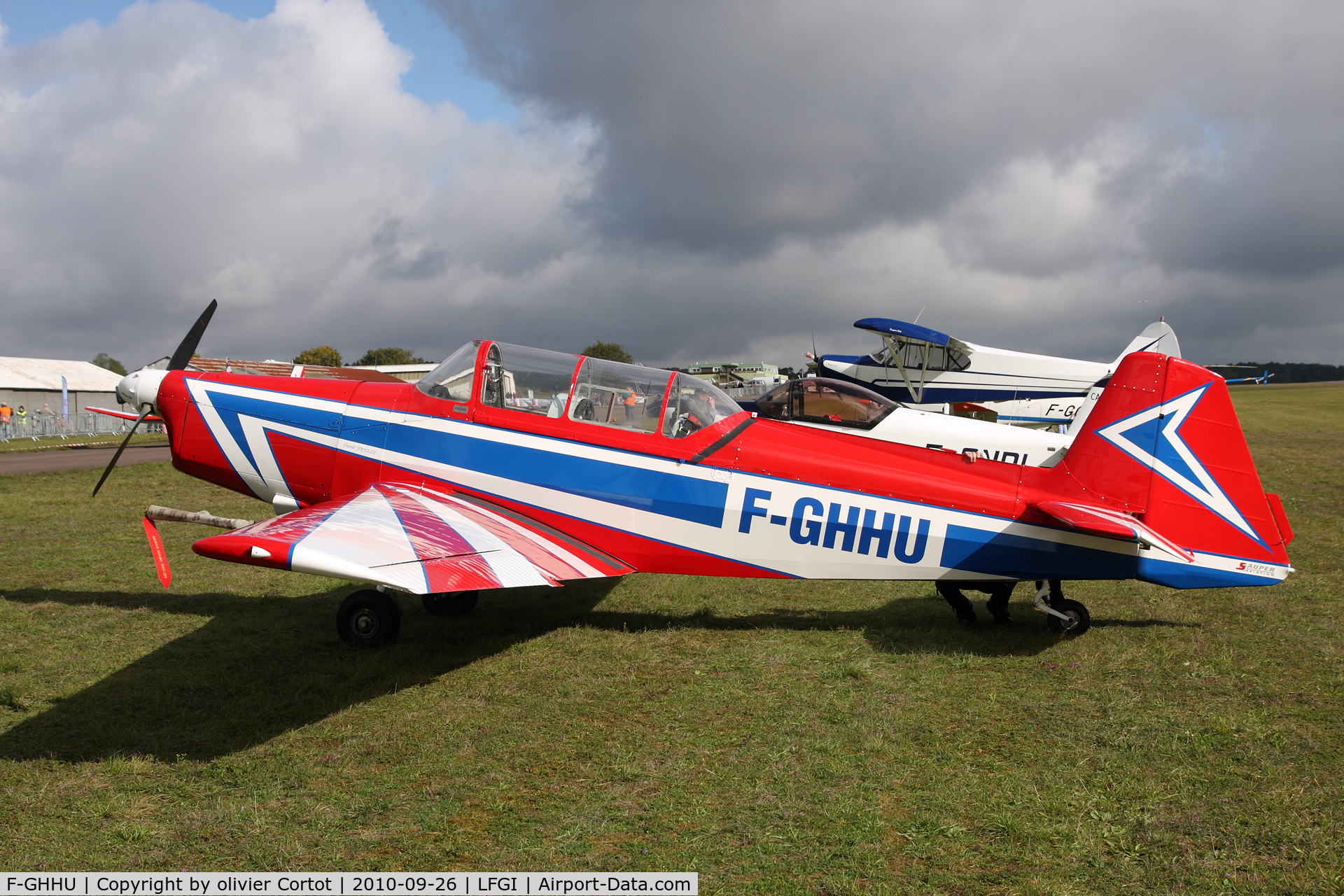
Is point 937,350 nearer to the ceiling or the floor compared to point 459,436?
nearer to the ceiling

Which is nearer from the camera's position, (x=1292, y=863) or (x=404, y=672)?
(x=1292, y=863)

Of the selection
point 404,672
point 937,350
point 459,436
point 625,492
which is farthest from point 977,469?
point 937,350

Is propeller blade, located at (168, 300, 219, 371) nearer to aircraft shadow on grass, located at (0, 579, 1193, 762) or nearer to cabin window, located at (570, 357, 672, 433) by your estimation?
aircraft shadow on grass, located at (0, 579, 1193, 762)

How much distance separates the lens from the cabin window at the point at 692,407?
575 centimetres

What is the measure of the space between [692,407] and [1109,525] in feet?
9.97

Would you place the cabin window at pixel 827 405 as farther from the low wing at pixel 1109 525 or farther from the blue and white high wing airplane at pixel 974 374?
the blue and white high wing airplane at pixel 974 374

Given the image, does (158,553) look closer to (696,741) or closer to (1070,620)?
(696,741)

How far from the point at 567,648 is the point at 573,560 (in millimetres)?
689

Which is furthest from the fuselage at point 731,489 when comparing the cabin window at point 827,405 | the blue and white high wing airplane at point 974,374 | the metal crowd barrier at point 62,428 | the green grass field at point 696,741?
the metal crowd barrier at point 62,428

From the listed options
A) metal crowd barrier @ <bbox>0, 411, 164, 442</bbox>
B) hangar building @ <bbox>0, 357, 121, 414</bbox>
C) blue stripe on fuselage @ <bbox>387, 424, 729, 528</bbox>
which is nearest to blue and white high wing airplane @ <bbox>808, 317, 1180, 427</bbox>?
blue stripe on fuselage @ <bbox>387, 424, 729, 528</bbox>

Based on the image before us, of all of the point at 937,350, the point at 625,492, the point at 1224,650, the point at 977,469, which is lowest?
the point at 1224,650

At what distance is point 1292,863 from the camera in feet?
9.27

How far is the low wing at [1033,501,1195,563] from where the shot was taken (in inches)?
193

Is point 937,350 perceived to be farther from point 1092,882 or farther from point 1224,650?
point 1092,882
